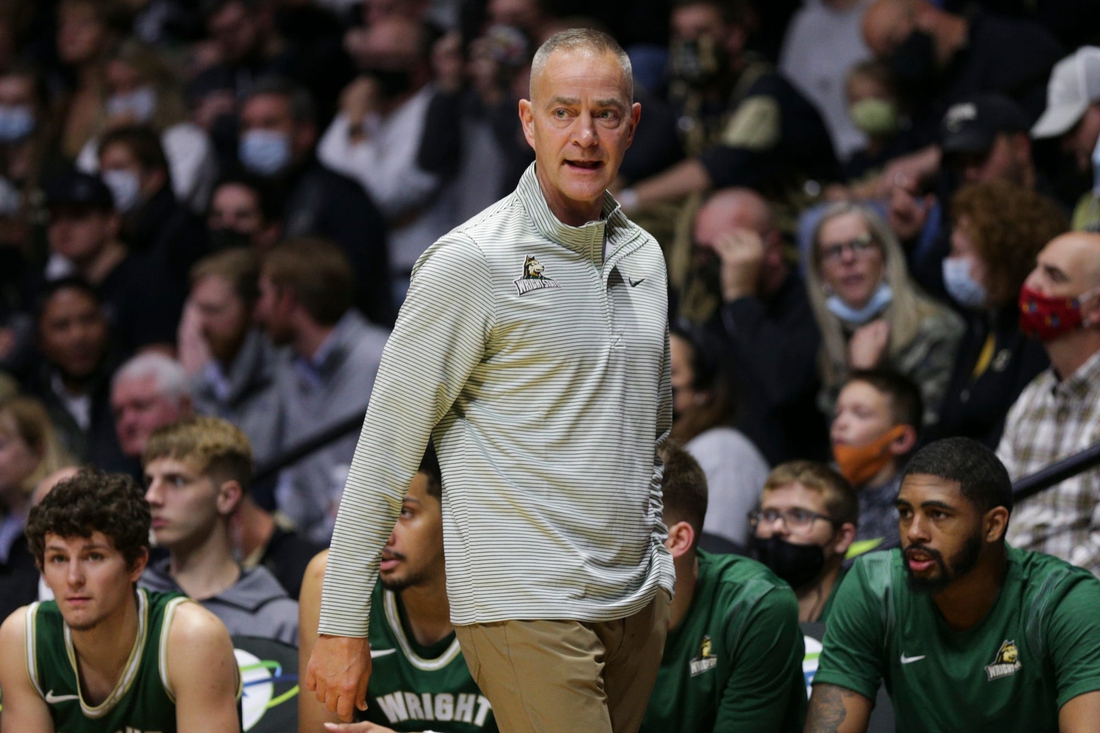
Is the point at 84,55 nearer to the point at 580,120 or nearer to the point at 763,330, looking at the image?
the point at 763,330

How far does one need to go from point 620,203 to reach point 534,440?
197 centimetres

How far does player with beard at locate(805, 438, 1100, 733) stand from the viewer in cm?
330

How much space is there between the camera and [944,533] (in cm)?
332

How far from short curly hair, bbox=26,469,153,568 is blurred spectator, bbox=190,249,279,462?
3.33 metres

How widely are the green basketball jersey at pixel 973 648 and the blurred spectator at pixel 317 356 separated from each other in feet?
10.7

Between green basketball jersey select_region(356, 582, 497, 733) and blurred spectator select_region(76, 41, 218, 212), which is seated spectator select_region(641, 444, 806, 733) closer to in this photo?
green basketball jersey select_region(356, 582, 497, 733)

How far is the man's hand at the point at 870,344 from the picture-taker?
529 centimetres

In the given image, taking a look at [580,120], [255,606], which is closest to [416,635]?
[255,606]

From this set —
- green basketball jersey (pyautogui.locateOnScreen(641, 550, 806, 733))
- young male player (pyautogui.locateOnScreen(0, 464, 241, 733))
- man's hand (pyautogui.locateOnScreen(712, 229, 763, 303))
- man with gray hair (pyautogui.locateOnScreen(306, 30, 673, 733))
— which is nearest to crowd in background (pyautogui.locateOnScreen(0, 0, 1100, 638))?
man's hand (pyautogui.locateOnScreen(712, 229, 763, 303))

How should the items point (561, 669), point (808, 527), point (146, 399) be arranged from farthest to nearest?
1. point (146, 399)
2. point (808, 527)
3. point (561, 669)

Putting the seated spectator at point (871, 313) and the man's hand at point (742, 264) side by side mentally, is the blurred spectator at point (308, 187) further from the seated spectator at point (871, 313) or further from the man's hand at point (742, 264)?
the seated spectator at point (871, 313)

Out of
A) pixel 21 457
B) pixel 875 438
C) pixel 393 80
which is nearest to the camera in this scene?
pixel 875 438

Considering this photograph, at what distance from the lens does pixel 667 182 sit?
249 inches

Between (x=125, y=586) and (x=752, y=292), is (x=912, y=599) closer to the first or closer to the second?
(x=125, y=586)
